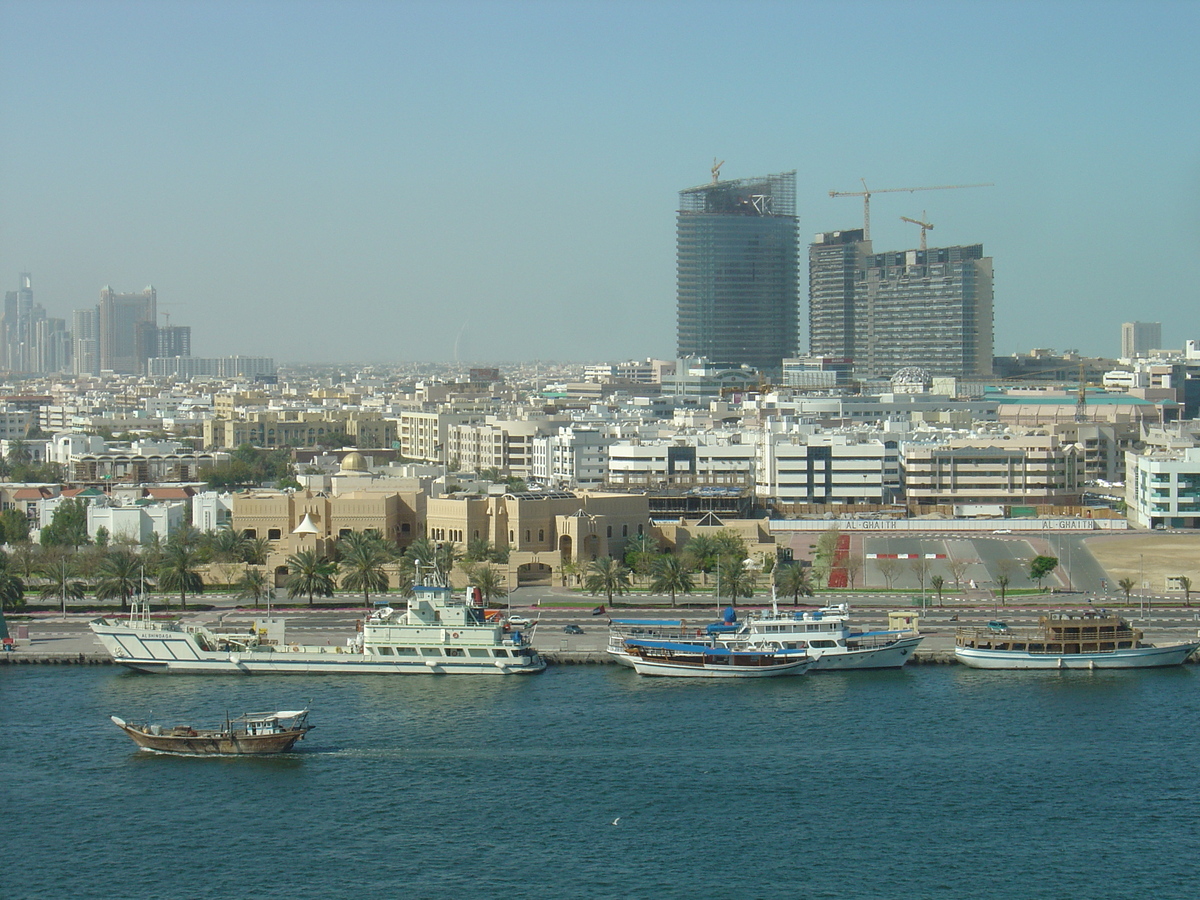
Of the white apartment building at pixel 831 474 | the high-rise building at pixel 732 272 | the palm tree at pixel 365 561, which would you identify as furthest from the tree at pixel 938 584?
the high-rise building at pixel 732 272

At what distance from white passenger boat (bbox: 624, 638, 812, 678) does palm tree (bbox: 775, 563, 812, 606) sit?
5565 mm

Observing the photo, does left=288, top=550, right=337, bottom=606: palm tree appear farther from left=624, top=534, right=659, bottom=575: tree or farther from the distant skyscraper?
the distant skyscraper

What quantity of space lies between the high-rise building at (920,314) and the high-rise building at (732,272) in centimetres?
621

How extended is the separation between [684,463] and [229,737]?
3834 centimetres

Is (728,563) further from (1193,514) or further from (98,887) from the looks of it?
(98,887)

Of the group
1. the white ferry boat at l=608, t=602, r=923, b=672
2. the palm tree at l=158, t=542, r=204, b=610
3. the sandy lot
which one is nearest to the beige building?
the palm tree at l=158, t=542, r=204, b=610

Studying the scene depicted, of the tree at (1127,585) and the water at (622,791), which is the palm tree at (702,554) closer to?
the tree at (1127,585)

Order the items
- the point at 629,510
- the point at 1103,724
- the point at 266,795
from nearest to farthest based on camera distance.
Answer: the point at 266,795, the point at 1103,724, the point at 629,510

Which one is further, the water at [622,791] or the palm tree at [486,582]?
the palm tree at [486,582]

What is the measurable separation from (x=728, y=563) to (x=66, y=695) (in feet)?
53.0

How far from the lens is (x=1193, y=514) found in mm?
53125

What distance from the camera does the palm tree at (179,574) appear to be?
40.0 meters

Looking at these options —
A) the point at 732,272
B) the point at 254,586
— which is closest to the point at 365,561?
the point at 254,586

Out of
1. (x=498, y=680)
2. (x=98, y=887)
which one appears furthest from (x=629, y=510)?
(x=98, y=887)
